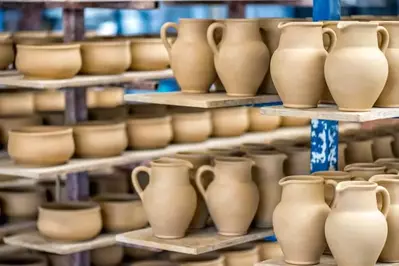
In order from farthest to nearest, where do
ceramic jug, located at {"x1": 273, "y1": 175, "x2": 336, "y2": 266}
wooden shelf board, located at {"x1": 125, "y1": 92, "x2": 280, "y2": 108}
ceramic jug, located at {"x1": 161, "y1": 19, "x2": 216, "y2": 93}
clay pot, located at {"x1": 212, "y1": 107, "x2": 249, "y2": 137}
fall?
clay pot, located at {"x1": 212, "y1": 107, "x2": 249, "y2": 137}
ceramic jug, located at {"x1": 161, "y1": 19, "x2": 216, "y2": 93}
wooden shelf board, located at {"x1": 125, "y1": 92, "x2": 280, "y2": 108}
ceramic jug, located at {"x1": 273, "y1": 175, "x2": 336, "y2": 266}

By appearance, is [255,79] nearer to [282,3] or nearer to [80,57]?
[80,57]

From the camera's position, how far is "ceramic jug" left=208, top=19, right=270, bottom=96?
A: 11.2 ft

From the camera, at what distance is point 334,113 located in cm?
293

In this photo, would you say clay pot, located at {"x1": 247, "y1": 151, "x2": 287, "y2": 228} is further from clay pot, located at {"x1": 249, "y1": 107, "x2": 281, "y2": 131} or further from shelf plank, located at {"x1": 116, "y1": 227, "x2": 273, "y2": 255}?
clay pot, located at {"x1": 249, "y1": 107, "x2": 281, "y2": 131}

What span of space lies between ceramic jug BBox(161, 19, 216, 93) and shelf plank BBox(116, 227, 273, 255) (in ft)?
1.79

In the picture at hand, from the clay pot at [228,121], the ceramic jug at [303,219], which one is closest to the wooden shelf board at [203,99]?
the ceramic jug at [303,219]

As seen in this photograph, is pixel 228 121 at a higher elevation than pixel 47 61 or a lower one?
lower

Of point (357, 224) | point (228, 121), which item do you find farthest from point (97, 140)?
point (357, 224)

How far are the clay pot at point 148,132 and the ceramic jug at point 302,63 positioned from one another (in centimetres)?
142

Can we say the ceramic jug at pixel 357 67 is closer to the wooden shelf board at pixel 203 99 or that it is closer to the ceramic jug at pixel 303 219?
the ceramic jug at pixel 303 219

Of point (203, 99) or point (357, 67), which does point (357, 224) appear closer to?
point (357, 67)

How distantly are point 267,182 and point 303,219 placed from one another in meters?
0.55

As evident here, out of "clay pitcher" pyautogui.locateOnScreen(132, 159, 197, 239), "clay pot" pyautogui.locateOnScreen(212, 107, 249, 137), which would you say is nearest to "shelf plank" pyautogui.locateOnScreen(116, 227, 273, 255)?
"clay pitcher" pyautogui.locateOnScreen(132, 159, 197, 239)

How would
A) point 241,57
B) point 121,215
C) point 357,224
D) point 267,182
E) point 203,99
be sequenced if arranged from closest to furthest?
point 357,224 < point 203,99 < point 241,57 < point 267,182 < point 121,215
